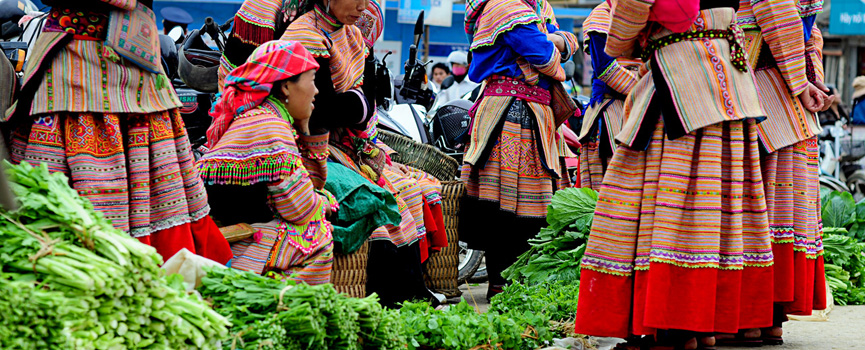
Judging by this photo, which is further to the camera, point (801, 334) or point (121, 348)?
point (801, 334)

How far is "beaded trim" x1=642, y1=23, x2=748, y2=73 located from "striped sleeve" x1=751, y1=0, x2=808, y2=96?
1.07ft

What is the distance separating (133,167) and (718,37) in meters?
2.47

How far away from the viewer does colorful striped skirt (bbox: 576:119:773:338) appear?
393 centimetres

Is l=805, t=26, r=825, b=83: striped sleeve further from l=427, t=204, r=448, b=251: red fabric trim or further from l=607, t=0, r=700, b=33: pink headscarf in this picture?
l=427, t=204, r=448, b=251: red fabric trim

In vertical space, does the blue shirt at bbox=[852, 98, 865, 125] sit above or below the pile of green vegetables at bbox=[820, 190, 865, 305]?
above

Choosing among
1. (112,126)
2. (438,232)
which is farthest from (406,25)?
(112,126)

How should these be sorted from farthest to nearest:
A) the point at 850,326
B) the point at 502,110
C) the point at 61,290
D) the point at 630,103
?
the point at 502,110 < the point at 850,326 < the point at 630,103 < the point at 61,290

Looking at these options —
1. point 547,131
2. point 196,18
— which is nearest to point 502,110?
point 547,131

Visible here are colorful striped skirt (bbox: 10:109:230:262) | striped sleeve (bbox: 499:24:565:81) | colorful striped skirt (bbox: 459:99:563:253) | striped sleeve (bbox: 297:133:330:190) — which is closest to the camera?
colorful striped skirt (bbox: 10:109:230:262)

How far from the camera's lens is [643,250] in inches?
157

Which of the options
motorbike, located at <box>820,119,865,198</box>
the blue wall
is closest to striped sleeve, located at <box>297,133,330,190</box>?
motorbike, located at <box>820,119,865,198</box>

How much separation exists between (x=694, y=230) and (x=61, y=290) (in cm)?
256

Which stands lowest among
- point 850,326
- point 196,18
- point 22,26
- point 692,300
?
point 850,326

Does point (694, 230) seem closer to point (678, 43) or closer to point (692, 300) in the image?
point (692, 300)
